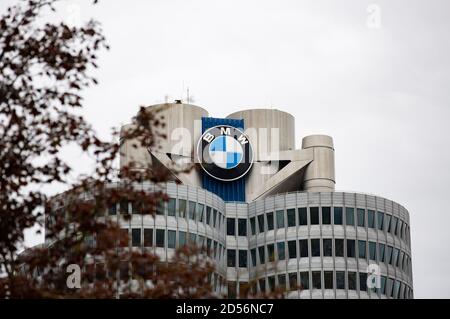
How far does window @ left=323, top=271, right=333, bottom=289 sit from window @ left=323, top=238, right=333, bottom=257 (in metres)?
2.29

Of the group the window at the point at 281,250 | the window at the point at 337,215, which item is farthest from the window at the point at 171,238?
the window at the point at 337,215

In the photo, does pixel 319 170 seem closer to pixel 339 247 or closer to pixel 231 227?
pixel 339 247

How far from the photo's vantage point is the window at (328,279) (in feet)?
416

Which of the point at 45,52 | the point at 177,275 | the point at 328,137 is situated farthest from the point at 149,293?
the point at 328,137

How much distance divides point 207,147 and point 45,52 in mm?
102384

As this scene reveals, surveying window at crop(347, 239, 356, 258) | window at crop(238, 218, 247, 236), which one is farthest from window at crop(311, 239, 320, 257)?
window at crop(238, 218, 247, 236)

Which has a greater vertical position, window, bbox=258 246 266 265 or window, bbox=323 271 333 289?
window, bbox=258 246 266 265

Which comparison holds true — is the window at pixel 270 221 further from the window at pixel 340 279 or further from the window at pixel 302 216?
the window at pixel 340 279

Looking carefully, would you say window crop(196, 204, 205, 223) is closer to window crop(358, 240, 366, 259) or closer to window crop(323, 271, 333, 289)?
window crop(323, 271, 333, 289)

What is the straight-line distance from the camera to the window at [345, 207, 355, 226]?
131000mm

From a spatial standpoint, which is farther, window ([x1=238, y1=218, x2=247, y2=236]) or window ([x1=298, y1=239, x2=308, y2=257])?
window ([x1=238, y1=218, x2=247, y2=236])

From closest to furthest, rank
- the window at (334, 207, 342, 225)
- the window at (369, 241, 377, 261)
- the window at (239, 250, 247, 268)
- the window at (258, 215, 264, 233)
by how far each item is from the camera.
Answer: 1. the window at (369, 241, 377, 261)
2. the window at (334, 207, 342, 225)
3. the window at (258, 215, 264, 233)
4. the window at (239, 250, 247, 268)

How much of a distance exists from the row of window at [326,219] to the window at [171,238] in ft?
45.3
